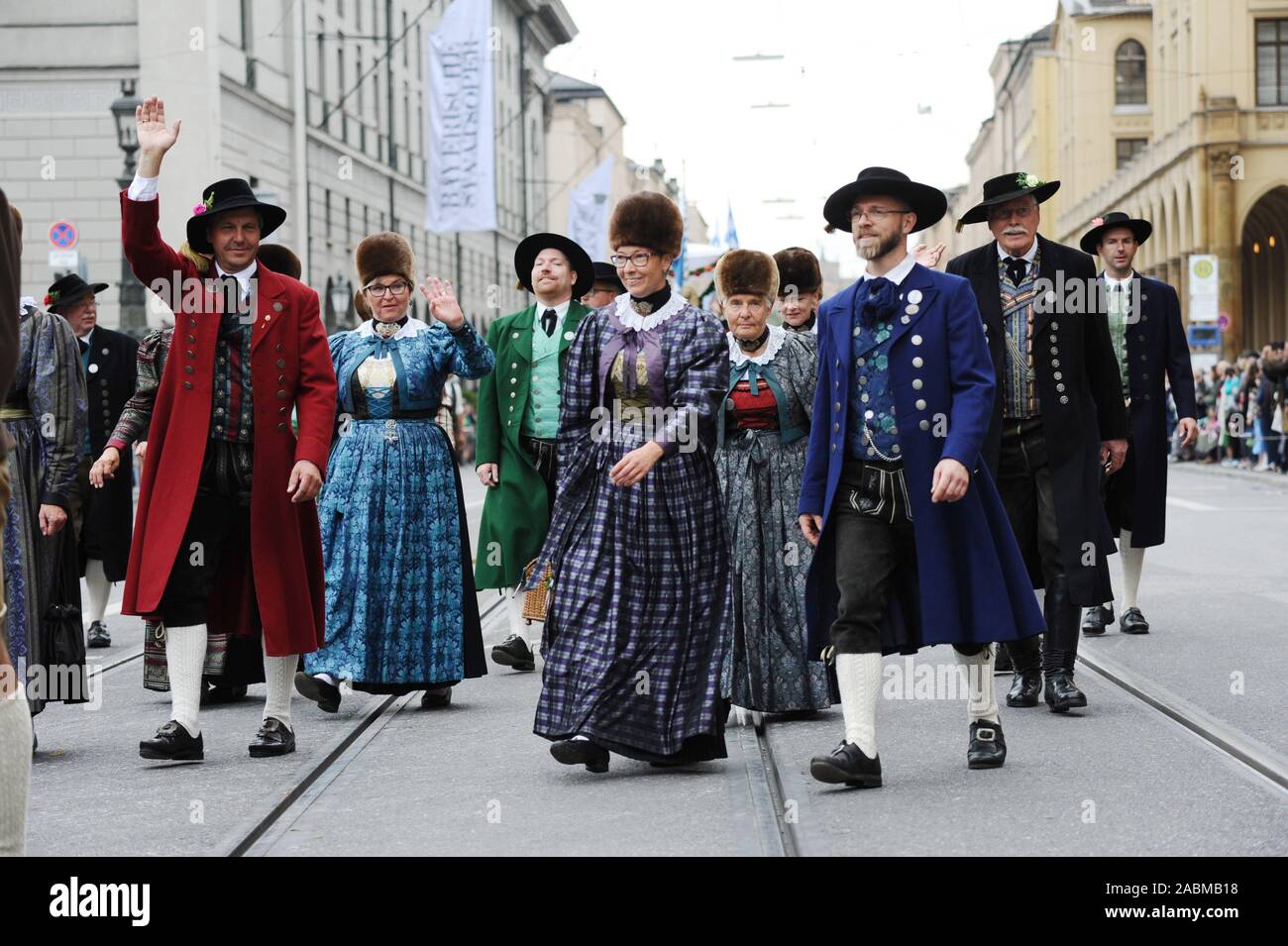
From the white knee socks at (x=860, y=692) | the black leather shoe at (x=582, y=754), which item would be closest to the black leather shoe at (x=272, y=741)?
the black leather shoe at (x=582, y=754)

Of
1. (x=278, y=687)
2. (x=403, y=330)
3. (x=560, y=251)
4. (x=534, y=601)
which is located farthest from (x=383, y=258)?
(x=534, y=601)

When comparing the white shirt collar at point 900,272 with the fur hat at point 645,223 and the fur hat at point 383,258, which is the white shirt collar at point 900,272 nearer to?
the fur hat at point 645,223

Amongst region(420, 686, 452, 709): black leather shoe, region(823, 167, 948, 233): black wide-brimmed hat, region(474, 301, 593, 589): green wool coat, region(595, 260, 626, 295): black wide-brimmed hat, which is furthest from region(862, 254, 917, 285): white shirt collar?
region(595, 260, 626, 295): black wide-brimmed hat

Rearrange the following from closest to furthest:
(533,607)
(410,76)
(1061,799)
→ (1061,799)
(533,607)
(410,76)

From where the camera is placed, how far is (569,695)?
261 inches

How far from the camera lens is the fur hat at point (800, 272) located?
335 inches

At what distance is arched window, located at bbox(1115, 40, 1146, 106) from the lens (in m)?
79.6

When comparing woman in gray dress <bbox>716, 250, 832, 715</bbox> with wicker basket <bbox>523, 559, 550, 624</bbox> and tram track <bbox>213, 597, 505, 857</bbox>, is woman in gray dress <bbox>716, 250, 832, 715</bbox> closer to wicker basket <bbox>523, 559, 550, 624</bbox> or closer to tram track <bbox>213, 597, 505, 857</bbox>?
tram track <bbox>213, 597, 505, 857</bbox>

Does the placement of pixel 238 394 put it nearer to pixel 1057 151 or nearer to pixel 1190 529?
pixel 1190 529

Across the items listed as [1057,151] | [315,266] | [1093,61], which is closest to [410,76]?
[315,266]

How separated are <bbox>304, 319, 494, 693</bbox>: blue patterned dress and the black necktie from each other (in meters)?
2.17

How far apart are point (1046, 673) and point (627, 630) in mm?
2115

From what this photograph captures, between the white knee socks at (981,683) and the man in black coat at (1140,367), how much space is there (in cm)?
384

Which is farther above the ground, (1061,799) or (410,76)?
(410,76)
